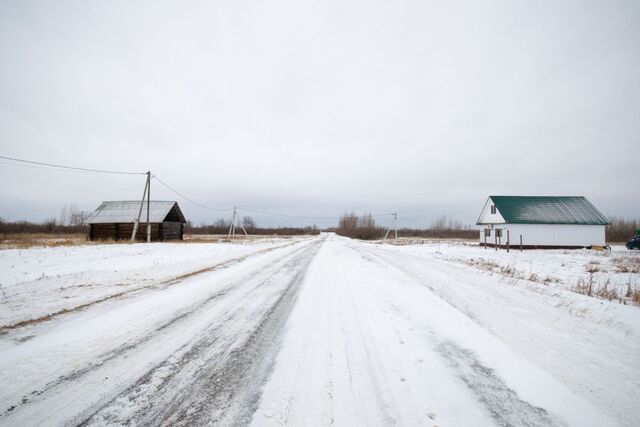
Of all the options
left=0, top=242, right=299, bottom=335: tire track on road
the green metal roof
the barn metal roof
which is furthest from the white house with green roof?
the barn metal roof

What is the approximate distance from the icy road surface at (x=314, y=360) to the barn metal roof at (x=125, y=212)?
94.5ft

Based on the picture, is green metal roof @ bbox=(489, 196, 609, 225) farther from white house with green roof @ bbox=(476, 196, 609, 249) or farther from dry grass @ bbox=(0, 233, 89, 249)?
dry grass @ bbox=(0, 233, 89, 249)

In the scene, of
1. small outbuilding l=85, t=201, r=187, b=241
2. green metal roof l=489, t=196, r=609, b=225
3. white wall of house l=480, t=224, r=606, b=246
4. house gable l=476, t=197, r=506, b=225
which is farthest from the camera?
small outbuilding l=85, t=201, r=187, b=241

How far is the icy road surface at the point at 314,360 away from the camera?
199 cm

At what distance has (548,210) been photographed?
1145 inches

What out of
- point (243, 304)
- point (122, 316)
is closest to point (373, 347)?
point (243, 304)

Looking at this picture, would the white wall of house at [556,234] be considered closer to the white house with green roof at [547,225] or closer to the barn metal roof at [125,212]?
the white house with green roof at [547,225]

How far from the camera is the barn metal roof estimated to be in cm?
3070

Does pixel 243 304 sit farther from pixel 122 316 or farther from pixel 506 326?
pixel 506 326

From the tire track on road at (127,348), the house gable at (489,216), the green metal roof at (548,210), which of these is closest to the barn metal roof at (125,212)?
the tire track on road at (127,348)

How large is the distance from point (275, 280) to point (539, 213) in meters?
32.7

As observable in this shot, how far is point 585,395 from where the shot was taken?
225cm

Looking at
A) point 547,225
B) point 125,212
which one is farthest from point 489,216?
point 125,212

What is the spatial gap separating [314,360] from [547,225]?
3451 cm
